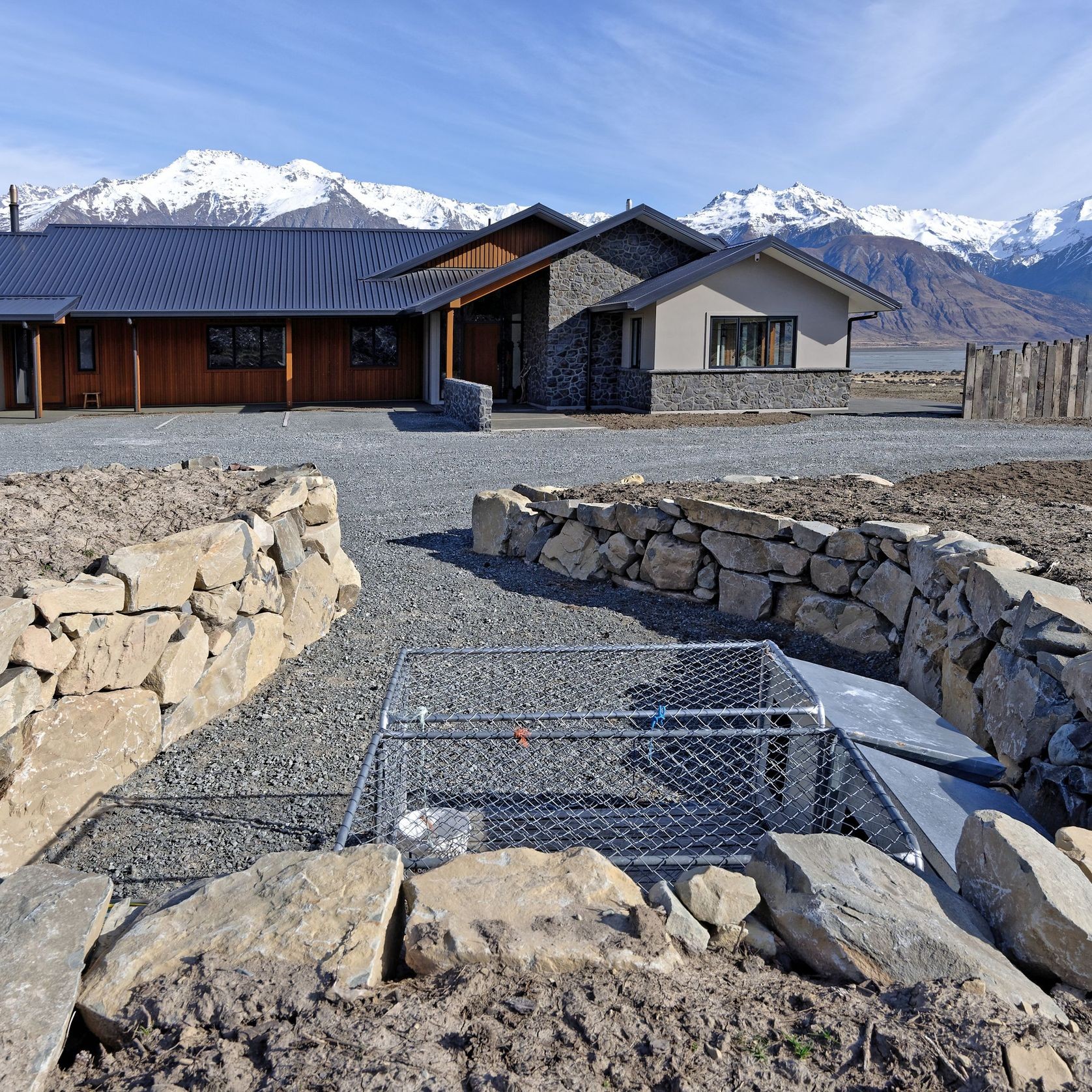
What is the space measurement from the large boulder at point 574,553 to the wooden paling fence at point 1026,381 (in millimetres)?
16036

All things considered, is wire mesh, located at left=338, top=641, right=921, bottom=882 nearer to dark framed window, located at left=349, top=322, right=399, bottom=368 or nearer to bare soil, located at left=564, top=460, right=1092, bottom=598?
bare soil, located at left=564, top=460, right=1092, bottom=598

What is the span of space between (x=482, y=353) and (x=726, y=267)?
7.32 metres

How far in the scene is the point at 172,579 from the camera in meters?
5.45

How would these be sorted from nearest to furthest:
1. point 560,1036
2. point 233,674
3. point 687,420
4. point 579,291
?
point 560,1036, point 233,674, point 687,420, point 579,291

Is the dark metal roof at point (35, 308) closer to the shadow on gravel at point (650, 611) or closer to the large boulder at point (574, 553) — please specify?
the shadow on gravel at point (650, 611)

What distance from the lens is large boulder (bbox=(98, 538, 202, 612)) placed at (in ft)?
16.8

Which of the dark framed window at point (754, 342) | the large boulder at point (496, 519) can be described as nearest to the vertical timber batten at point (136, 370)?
the dark framed window at point (754, 342)

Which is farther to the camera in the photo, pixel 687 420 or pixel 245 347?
pixel 245 347

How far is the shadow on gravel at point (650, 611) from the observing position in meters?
6.99

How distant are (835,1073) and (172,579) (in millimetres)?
4270

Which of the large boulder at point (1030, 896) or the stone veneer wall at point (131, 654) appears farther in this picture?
the stone veneer wall at point (131, 654)

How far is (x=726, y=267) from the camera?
77.3ft

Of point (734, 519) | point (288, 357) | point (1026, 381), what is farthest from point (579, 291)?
point (734, 519)

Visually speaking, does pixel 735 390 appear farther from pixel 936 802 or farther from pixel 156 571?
pixel 936 802
